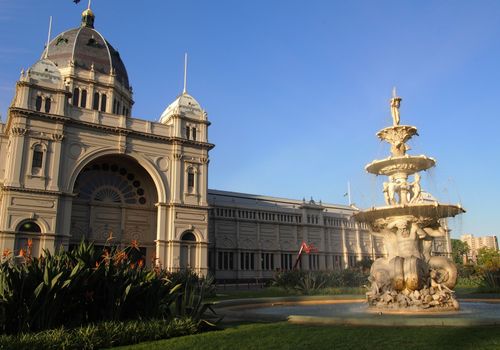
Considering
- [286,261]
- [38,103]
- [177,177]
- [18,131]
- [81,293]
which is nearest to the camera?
[81,293]

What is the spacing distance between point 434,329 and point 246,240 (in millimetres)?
44684

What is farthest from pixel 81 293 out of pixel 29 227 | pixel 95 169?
pixel 95 169

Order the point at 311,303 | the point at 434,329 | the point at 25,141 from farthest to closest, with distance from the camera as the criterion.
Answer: the point at 25,141, the point at 311,303, the point at 434,329

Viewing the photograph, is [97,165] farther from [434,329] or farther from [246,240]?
[434,329]

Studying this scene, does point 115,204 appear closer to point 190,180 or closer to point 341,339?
point 190,180

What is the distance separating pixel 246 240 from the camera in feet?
174

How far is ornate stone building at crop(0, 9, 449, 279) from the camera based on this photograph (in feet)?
113

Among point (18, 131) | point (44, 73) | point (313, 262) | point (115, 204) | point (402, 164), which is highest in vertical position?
point (44, 73)

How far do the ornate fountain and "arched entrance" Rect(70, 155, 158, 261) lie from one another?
97.0 feet

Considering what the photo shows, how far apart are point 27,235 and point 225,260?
23.5 m

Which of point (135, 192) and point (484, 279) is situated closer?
point (484, 279)

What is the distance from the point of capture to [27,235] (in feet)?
109

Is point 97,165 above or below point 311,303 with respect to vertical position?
→ above

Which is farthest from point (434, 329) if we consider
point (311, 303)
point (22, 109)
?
point (22, 109)
